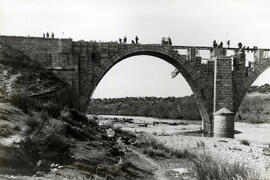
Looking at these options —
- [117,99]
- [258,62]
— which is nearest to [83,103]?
[258,62]

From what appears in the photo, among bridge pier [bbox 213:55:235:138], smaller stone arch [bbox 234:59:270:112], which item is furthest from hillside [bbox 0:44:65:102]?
smaller stone arch [bbox 234:59:270:112]

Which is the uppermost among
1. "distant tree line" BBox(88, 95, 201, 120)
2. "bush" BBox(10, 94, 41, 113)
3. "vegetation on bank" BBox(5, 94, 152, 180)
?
"bush" BBox(10, 94, 41, 113)

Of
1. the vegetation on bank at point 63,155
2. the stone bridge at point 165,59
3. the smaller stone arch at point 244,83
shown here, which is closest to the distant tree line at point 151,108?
the smaller stone arch at point 244,83

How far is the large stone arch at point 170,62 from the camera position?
2448 centimetres

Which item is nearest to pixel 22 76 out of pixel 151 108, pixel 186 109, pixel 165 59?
pixel 165 59

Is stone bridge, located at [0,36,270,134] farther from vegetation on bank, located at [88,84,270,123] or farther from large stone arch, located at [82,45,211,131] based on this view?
vegetation on bank, located at [88,84,270,123]

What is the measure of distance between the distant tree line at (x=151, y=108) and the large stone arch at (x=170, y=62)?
78.5 ft

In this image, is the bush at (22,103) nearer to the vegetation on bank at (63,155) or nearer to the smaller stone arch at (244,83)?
the vegetation on bank at (63,155)

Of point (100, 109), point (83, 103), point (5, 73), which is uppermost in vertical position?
point (5, 73)

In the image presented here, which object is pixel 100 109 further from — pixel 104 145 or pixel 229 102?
pixel 104 145

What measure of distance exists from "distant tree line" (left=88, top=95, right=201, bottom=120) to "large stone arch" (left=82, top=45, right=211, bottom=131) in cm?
2392

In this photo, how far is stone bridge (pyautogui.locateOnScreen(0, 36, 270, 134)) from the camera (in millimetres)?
Result: 21672

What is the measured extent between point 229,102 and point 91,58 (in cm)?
1157

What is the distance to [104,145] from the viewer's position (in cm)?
1248
